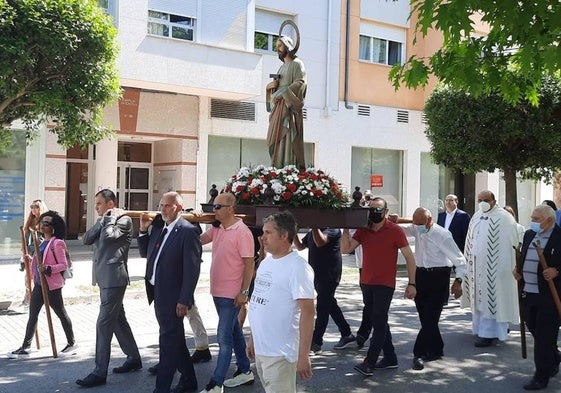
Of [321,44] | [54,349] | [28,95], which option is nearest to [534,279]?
[54,349]

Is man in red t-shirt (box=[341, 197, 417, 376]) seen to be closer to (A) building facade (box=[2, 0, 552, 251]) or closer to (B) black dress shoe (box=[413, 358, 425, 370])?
(B) black dress shoe (box=[413, 358, 425, 370])

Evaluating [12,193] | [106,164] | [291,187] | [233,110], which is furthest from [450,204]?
[12,193]

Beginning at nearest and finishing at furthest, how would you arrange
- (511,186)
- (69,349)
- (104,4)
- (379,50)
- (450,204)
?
(69,349) → (450,204) → (511,186) → (104,4) → (379,50)

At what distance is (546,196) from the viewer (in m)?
26.4

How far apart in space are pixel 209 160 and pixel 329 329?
1023 centimetres

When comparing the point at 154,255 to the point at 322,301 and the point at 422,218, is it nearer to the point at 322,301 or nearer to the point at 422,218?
the point at 322,301

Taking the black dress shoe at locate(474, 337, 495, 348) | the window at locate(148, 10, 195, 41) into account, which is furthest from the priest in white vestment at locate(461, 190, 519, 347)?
the window at locate(148, 10, 195, 41)

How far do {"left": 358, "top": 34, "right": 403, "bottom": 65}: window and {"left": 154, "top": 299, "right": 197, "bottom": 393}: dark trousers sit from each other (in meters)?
16.7

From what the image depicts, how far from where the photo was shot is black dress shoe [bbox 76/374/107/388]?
6258 millimetres

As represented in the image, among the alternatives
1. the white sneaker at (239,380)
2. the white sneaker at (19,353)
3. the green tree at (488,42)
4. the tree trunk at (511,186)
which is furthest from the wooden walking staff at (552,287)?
the tree trunk at (511,186)

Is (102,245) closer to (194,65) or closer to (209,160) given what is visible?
(194,65)

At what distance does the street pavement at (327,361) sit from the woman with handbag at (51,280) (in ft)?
0.74

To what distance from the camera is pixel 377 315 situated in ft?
22.3

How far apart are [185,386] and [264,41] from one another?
48.0 feet
